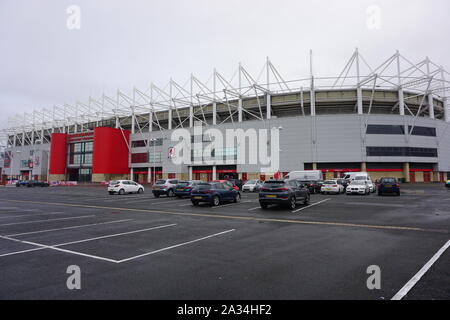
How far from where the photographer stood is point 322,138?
48531 mm

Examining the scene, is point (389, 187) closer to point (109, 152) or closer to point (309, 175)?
point (309, 175)

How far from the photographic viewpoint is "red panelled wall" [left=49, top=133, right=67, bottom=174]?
71.1 m

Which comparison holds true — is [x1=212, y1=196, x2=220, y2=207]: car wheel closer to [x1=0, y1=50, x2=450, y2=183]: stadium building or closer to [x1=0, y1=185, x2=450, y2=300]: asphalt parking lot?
[x1=0, y1=185, x2=450, y2=300]: asphalt parking lot

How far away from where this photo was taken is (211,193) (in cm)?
1611

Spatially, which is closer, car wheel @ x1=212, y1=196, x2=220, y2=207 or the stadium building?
car wheel @ x1=212, y1=196, x2=220, y2=207

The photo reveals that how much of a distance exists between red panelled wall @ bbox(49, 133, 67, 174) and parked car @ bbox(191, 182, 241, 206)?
70.1 meters

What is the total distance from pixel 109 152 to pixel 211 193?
2141 inches

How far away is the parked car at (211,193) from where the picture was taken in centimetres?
1612

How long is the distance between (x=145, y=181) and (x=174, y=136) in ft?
48.6

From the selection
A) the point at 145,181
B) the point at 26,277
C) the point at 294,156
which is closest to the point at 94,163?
the point at 145,181

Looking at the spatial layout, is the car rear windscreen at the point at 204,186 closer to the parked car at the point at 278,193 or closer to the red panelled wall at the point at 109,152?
the parked car at the point at 278,193

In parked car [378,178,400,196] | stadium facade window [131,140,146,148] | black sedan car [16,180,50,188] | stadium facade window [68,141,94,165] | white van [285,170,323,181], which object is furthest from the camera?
stadium facade window [68,141,94,165]

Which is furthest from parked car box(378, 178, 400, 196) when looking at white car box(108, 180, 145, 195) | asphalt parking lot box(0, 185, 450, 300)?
white car box(108, 180, 145, 195)

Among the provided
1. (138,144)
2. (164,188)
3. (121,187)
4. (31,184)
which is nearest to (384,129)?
(164,188)
